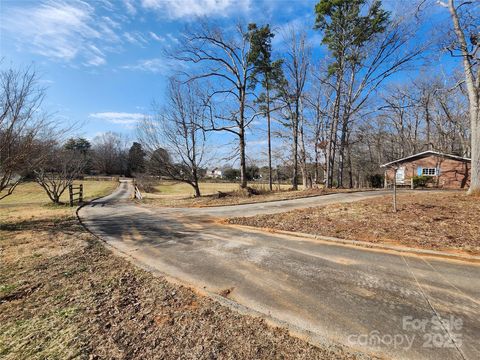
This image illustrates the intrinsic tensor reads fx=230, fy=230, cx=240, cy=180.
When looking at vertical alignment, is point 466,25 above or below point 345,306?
above

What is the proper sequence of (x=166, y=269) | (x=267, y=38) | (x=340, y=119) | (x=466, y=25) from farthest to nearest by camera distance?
(x=340, y=119) → (x=267, y=38) → (x=466, y=25) → (x=166, y=269)

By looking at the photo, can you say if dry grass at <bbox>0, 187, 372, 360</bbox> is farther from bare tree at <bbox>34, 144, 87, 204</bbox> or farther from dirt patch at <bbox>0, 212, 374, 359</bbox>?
bare tree at <bbox>34, 144, 87, 204</bbox>

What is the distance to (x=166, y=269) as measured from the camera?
423cm

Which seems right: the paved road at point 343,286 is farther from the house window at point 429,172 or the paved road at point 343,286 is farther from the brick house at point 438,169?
the house window at point 429,172

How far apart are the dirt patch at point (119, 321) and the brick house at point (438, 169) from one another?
22290mm

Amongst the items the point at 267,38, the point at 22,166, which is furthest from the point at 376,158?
the point at 22,166

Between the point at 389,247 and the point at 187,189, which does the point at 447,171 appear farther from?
the point at 187,189

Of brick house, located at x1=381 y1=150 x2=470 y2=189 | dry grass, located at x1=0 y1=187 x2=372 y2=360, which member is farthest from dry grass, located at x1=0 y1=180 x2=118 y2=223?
brick house, located at x1=381 y1=150 x2=470 y2=189

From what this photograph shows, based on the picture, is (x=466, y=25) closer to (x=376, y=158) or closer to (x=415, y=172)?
(x=415, y=172)

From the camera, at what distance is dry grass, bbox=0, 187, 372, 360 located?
2184mm

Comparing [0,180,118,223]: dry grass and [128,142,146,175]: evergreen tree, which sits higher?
[128,142,146,175]: evergreen tree

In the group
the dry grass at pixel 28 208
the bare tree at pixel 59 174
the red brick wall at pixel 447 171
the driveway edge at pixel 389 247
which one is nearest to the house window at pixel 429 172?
the red brick wall at pixel 447 171

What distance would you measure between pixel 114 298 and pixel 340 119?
20.3 metres

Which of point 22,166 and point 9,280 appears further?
point 22,166
